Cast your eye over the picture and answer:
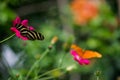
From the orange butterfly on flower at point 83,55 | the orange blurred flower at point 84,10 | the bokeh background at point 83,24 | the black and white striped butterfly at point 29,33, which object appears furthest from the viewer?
the orange blurred flower at point 84,10

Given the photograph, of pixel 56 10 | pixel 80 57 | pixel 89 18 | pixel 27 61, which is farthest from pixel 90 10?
pixel 80 57

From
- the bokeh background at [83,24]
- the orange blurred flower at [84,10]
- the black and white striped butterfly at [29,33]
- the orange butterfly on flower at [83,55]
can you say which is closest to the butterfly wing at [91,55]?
the orange butterfly on flower at [83,55]

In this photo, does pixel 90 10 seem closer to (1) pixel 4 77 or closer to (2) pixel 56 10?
(2) pixel 56 10

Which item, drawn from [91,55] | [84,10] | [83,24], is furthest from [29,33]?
[83,24]

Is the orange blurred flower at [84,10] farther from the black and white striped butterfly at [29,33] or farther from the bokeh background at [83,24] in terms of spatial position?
the black and white striped butterfly at [29,33]

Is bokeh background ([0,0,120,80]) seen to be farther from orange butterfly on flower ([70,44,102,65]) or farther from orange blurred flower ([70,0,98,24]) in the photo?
orange butterfly on flower ([70,44,102,65])
